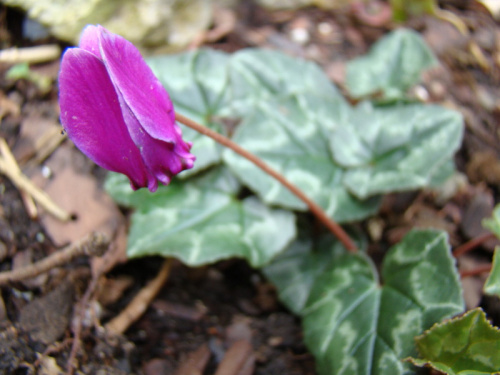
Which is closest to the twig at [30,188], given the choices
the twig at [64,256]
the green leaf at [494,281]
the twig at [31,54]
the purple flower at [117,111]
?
the twig at [64,256]

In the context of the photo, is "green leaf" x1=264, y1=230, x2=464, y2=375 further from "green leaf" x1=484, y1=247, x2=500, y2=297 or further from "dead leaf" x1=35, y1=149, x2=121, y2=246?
"dead leaf" x1=35, y1=149, x2=121, y2=246

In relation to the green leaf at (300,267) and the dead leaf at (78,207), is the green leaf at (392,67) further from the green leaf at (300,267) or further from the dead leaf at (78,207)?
the dead leaf at (78,207)

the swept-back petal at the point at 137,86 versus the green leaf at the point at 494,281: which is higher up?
the swept-back petal at the point at 137,86

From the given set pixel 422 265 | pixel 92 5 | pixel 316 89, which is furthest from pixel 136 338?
pixel 92 5

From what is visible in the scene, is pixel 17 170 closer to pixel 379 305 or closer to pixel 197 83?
pixel 197 83

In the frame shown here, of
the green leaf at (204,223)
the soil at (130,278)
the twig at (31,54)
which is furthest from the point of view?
the twig at (31,54)
